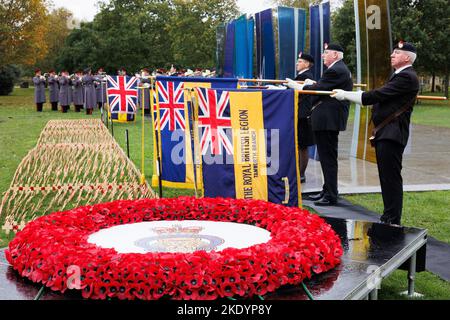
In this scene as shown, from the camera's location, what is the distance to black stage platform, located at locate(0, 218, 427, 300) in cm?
342

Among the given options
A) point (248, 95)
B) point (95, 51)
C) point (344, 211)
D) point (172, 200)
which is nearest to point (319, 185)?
point (344, 211)

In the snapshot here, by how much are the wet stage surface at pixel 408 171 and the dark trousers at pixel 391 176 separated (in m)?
2.42

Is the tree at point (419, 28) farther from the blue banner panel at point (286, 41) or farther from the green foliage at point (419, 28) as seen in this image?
the blue banner panel at point (286, 41)

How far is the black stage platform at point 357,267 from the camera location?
11.2 ft

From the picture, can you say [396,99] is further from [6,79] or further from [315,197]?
[6,79]

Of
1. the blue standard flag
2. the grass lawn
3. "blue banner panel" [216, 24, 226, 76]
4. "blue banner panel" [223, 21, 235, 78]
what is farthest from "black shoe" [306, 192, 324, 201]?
"blue banner panel" [216, 24, 226, 76]

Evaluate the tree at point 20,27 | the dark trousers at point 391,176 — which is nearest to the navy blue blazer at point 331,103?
the dark trousers at point 391,176

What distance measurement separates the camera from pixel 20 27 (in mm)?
40625

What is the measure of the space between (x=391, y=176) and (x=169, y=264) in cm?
350

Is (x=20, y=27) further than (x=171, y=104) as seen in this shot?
Yes

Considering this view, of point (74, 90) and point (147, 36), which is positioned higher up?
point (147, 36)

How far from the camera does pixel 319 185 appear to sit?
9.29 metres

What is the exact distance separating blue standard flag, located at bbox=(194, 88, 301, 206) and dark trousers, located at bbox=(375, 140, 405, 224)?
0.97 meters

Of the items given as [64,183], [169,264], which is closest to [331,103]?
[64,183]
